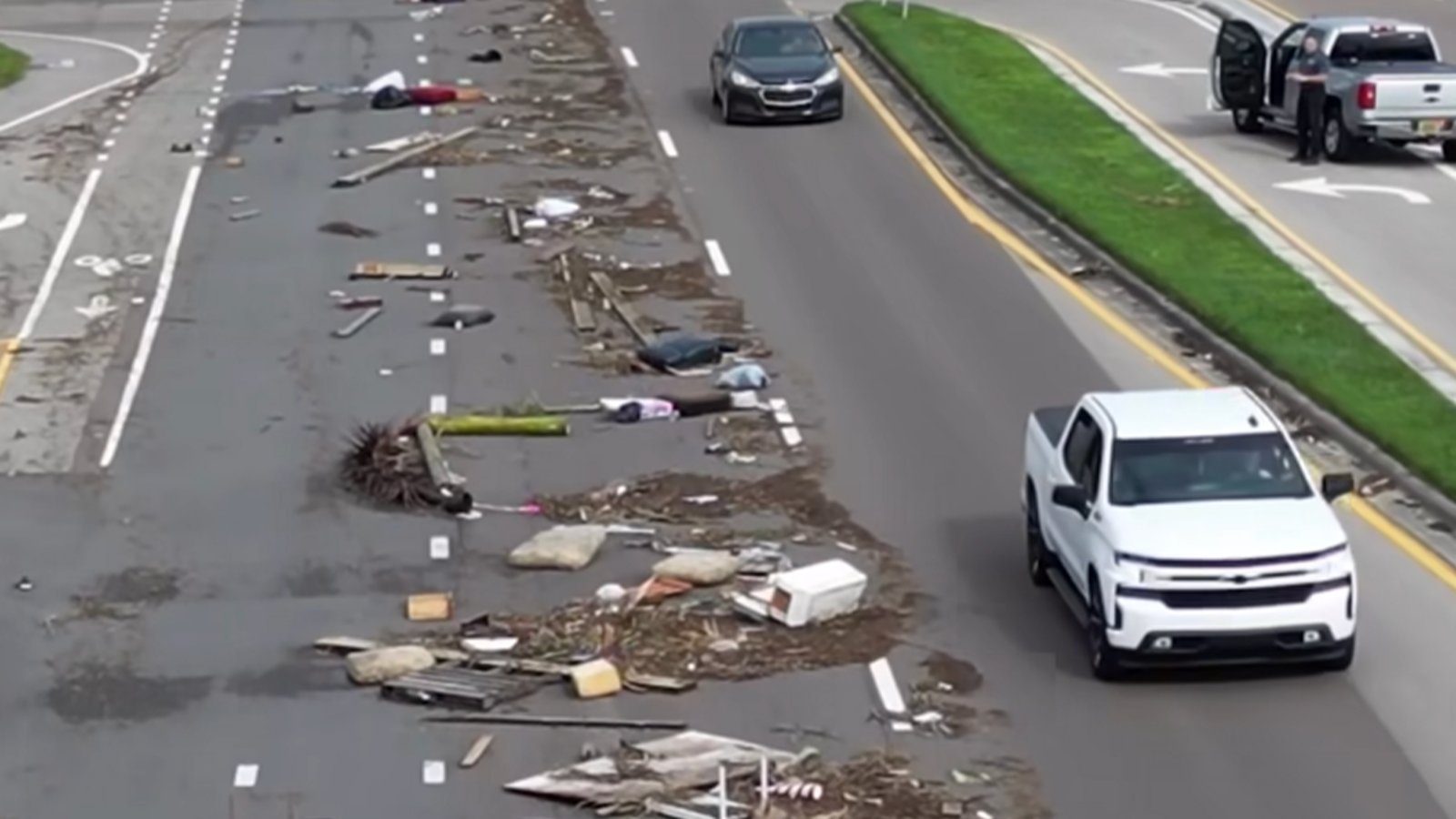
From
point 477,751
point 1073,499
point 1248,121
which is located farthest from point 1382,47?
point 477,751

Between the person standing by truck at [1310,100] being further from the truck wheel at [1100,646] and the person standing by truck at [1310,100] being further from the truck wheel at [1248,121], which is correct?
the truck wheel at [1100,646]

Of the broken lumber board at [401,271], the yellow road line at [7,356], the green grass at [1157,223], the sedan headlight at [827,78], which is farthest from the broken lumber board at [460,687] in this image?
the sedan headlight at [827,78]

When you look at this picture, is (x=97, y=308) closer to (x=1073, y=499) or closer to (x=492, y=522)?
(x=492, y=522)

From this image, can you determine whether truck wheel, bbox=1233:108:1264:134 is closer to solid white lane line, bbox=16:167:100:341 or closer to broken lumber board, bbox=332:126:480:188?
broken lumber board, bbox=332:126:480:188

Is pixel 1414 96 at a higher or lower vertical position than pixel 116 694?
lower

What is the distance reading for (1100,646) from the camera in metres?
20.1

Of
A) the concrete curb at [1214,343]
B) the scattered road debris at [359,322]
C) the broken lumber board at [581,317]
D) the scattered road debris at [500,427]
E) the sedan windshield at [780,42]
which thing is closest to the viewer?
the concrete curb at [1214,343]

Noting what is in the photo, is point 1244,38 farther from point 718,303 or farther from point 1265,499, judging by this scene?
point 1265,499

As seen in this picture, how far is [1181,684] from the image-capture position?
2016 centimetres

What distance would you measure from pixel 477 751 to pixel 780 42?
2725cm

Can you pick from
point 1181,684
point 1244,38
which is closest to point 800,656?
point 1181,684

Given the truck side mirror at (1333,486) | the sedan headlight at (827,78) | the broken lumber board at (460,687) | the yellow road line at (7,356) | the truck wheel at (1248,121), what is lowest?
the truck wheel at (1248,121)

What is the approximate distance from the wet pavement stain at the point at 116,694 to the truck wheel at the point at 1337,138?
23790 millimetres

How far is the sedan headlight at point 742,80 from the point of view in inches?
1716
